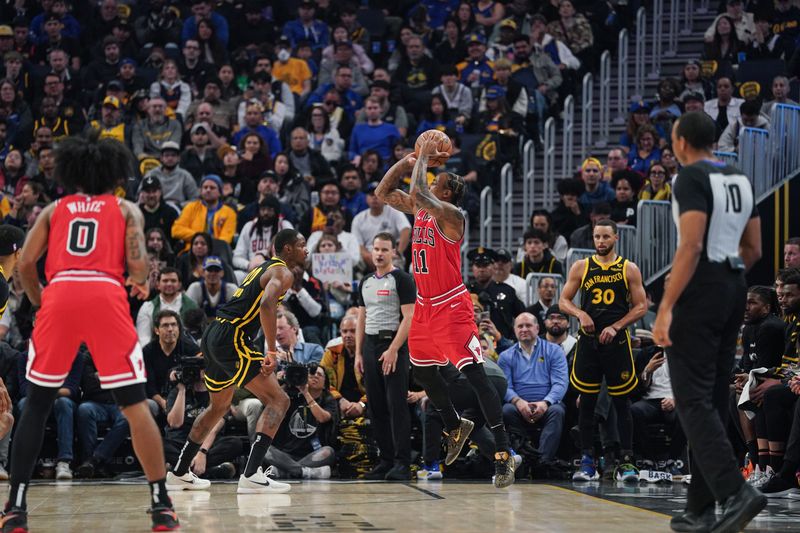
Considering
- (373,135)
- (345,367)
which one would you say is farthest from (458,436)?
(373,135)

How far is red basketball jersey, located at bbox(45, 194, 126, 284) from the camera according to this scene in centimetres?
571

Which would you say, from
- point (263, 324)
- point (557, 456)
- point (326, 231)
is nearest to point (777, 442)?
point (557, 456)

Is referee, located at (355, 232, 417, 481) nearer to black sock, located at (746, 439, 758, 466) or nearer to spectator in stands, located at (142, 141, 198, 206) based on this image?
black sock, located at (746, 439, 758, 466)

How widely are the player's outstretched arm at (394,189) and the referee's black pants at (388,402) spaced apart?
216cm

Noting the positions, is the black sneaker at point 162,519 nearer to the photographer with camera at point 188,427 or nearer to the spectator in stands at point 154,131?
the photographer with camera at point 188,427

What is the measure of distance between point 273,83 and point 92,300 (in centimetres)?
1163

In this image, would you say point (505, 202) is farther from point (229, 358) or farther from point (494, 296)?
point (229, 358)

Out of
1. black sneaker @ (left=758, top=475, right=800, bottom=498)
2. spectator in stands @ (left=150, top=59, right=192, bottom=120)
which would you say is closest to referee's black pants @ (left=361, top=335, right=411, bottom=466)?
black sneaker @ (left=758, top=475, right=800, bottom=498)

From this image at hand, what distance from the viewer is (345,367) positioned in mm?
11695

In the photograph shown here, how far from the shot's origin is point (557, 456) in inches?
447

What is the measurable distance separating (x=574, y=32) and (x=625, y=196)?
472cm

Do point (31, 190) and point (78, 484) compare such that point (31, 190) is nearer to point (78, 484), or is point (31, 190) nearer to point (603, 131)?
point (78, 484)

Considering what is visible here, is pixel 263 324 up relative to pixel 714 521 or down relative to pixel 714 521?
up

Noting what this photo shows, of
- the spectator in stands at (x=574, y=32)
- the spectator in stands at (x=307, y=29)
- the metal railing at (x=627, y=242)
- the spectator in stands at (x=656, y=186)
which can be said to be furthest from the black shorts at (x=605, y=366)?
the spectator in stands at (x=307, y=29)
